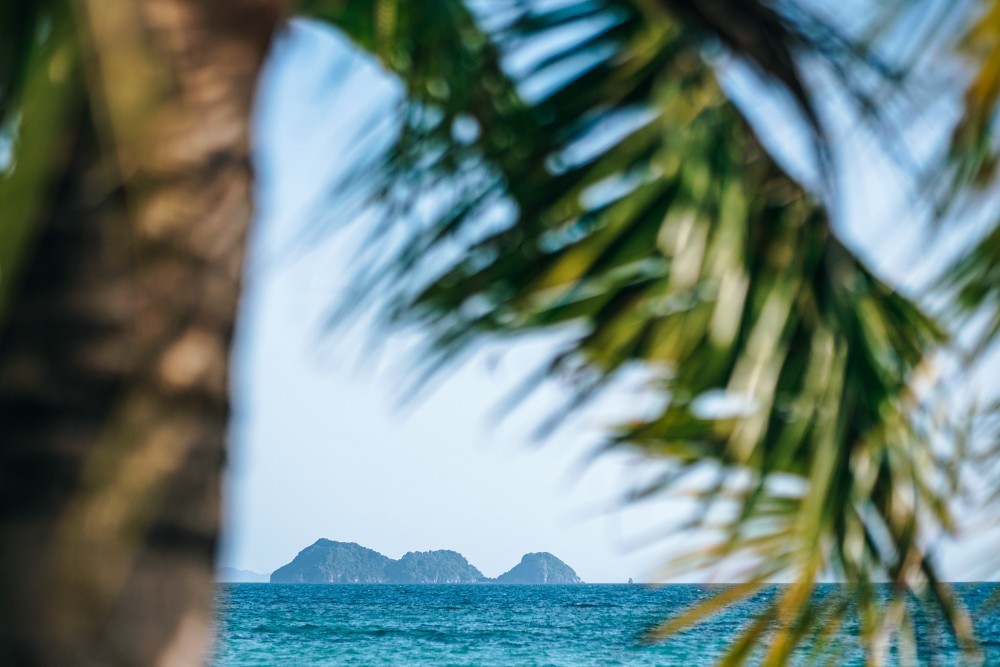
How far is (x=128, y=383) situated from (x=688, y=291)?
86 cm

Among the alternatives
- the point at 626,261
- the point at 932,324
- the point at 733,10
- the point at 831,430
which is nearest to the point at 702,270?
the point at 626,261

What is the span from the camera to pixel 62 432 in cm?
104

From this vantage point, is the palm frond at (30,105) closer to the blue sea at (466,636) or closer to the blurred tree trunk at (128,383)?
the blurred tree trunk at (128,383)

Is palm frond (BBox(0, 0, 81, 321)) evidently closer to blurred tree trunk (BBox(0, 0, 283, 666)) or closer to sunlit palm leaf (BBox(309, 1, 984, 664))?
blurred tree trunk (BBox(0, 0, 283, 666))

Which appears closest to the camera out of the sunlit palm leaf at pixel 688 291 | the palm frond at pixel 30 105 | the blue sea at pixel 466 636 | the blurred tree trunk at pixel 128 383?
the palm frond at pixel 30 105

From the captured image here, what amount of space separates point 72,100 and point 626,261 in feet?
3.14

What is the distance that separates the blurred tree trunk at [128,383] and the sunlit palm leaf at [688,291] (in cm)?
51

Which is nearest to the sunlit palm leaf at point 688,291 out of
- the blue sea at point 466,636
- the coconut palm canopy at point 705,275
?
the coconut palm canopy at point 705,275

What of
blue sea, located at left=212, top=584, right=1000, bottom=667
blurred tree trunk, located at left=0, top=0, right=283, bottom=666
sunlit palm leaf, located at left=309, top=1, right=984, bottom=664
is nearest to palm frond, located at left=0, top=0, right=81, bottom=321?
blurred tree trunk, located at left=0, top=0, right=283, bottom=666

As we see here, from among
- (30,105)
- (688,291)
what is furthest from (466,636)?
(30,105)

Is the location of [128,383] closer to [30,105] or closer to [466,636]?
[30,105]

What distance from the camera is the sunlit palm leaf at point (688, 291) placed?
1641 mm

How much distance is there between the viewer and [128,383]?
1.05 meters

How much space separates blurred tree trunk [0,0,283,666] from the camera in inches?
39.9
